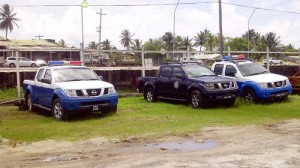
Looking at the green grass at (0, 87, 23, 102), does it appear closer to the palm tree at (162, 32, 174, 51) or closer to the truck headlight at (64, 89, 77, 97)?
the truck headlight at (64, 89, 77, 97)

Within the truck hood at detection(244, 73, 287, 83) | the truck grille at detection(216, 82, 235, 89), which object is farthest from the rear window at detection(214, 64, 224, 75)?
the truck grille at detection(216, 82, 235, 89)

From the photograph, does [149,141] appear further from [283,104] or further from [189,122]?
[283,104]

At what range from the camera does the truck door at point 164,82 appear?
592 inches

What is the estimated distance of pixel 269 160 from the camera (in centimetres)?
642

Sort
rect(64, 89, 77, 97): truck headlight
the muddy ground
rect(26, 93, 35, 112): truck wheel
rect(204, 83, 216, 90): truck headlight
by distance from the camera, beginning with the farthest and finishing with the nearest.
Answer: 1. rect(26, 93, 35, 112): truck wheel
2. rect(204, 83, 216, 90): truck headlight
3. rect(64, 89, 77, 97): truck headlight
4. the muddy ground

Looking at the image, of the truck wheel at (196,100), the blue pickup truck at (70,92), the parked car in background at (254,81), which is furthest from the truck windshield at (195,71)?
the blue pickup truck at (70,92)

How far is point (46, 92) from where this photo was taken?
1228 centimetres

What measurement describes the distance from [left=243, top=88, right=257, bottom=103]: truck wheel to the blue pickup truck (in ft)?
17.8

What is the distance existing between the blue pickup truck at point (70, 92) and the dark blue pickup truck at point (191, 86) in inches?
122

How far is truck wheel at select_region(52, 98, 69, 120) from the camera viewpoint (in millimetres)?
11312

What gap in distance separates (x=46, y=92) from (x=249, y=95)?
737 cm

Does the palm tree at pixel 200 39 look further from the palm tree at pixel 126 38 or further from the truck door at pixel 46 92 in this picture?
the truck door at pixel 46 92


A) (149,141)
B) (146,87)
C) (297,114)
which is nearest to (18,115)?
(146,87)

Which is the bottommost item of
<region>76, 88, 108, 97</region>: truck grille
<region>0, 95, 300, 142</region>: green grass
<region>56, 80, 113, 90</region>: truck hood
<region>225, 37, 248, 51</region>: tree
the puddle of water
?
the puddle of water
